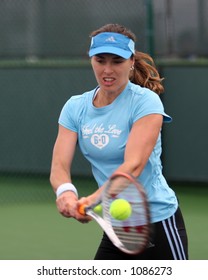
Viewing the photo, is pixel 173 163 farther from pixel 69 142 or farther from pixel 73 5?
pixel 69 142

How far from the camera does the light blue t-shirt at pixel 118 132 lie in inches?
136

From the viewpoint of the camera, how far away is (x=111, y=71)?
3.41m

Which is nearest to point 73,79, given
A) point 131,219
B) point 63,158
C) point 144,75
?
point 144,75

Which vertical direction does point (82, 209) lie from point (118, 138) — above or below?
below

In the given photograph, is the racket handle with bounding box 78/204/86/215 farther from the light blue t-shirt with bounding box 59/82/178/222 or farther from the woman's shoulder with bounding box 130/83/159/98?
the woman's shoulder with bounding box 130/83/159/98

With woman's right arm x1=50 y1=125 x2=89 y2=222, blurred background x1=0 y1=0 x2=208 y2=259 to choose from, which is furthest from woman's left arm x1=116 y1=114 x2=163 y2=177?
blurred background x1=0 y1=0 x2=208 y2=259

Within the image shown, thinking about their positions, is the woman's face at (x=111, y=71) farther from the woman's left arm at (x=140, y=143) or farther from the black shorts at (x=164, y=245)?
the black shorts at (x=164, y=245)

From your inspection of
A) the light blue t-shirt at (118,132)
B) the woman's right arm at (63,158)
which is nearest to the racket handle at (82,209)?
the woman's right arm at (63,158)

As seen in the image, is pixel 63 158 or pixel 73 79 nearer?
pixel 63 158

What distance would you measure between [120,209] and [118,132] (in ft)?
1.42

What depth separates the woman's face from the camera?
A: 3424 mm

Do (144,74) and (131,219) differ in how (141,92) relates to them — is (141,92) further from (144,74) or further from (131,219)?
(131,219)

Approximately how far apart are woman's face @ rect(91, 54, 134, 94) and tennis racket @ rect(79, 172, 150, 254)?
0.48 metres

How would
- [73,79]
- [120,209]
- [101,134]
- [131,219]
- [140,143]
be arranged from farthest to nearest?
[73,79] → [101,134] → [140,143] → [131,219] → [120,209]
